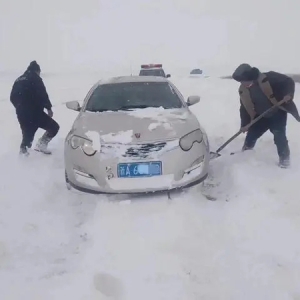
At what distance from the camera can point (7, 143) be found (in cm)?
879

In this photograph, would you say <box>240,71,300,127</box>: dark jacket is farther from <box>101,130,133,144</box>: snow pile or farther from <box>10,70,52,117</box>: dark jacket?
<box>10,70,52,117</box>: dark jacket

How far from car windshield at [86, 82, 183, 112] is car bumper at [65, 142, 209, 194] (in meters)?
1.40

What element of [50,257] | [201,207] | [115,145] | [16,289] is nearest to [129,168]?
[115,145]

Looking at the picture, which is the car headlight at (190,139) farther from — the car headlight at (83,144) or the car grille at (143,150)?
the car headlight at (83,144)

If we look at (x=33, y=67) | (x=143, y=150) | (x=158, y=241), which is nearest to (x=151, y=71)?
(x=33, y=67)

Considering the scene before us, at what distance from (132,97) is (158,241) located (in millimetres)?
2837

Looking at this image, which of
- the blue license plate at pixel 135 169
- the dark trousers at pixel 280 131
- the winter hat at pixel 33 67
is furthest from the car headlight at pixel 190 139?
the winter hat at pixel 33 67

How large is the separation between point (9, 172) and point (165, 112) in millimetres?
2740

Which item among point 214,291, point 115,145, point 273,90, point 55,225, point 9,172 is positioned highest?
point 273,90

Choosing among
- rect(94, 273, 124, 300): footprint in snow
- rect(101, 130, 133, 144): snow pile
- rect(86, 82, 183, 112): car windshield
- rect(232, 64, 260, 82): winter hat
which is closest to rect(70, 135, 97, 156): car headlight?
rect(101, 130, 133, 144): snow pile

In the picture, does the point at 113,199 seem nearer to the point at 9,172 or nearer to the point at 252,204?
the point at 252,204

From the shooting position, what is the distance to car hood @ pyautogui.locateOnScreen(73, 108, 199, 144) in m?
4.49

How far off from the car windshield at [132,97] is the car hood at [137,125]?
260 millimetres

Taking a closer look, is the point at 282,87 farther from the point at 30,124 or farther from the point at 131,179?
the point at 30,124
